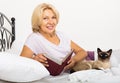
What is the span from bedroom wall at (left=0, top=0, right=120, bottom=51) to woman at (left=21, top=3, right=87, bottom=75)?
958mm

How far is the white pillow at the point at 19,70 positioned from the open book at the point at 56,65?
0.29 feet

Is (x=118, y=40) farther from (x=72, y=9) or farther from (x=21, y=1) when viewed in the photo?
(x=21, y=1)

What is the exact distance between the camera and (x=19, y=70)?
1506 millimetres

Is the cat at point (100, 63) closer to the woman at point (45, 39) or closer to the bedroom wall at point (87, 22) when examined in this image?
the woman at point (45, 39)

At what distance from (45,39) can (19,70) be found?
362 mm

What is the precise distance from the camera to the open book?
5.37ft

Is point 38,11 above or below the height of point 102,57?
above

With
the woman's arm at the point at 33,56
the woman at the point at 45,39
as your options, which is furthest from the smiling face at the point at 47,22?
the woman's arm at the point at 33,56

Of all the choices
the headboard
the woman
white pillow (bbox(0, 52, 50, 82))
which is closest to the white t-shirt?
the woman

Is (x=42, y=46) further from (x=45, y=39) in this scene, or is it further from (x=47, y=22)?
(x=47, y=22)

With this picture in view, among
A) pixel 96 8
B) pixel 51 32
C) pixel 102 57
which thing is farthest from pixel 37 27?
pixel 96 8

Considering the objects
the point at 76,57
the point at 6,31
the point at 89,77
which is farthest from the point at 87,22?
the point at 89,77

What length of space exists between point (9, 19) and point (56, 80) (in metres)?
1.33

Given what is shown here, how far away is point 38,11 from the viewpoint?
182 centimetres
